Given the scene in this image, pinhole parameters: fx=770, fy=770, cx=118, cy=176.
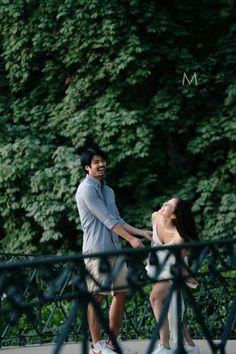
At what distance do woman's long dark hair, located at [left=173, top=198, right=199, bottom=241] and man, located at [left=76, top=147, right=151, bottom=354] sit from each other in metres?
0.29

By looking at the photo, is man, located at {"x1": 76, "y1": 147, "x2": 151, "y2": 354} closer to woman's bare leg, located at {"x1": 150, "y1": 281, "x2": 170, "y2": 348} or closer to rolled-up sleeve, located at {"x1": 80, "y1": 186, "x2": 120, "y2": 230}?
rolled-up sleeve, located at {"x1": 80, "y1": 186, "x2": 120, "y2": 230}

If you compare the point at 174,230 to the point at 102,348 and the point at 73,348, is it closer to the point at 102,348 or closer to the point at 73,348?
the point at 102,348


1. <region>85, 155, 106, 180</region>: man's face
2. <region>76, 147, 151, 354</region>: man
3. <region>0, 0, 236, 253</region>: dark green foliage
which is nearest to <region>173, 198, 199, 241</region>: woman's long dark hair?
<region>76, 147, 151, 354</region>: man

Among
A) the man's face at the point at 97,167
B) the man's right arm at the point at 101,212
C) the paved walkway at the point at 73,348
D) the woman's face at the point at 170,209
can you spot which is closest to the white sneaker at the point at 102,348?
the man's right arm at the point at 101,212

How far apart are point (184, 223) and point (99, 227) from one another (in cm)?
57

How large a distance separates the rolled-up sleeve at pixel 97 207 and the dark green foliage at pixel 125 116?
7419 millimetres

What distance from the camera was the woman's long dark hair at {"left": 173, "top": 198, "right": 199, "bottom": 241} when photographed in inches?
202

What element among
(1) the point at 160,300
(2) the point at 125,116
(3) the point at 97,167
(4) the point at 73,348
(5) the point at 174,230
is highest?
(2) the point at 125,116

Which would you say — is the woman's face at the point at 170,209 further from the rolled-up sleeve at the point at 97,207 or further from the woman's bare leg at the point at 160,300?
the woman's bare leg at the point at 160,300

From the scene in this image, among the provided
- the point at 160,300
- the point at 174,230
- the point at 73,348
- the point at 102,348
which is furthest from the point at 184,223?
the point at 73,348

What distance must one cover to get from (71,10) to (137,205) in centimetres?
357

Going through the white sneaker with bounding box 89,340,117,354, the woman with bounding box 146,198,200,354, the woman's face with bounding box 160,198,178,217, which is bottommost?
the white sneaker with bounding box 89,340,117,354

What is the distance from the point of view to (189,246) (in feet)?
9.84

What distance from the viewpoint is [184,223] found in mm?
5129
